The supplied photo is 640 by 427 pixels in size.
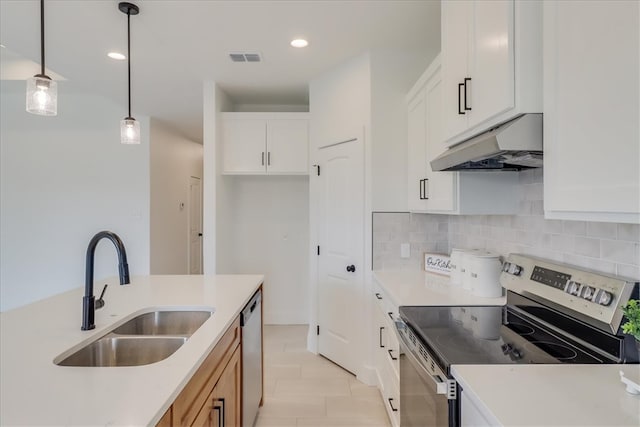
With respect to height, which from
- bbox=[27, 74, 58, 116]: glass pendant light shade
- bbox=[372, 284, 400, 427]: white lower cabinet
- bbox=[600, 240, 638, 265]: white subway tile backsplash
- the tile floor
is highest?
bbox=[27, 74, 58, 116]: glass pendant light shade

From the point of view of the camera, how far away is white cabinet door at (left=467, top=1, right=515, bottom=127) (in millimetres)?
1210

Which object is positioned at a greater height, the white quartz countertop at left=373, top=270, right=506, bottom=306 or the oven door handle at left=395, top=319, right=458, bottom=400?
the white quartz countertop at left=373, top=270, right=506, bottom=306

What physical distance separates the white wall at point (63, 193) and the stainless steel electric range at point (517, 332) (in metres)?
4.21

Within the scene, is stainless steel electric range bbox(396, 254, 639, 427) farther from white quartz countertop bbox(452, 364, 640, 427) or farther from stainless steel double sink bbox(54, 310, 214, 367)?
stainless steel double sink bbox(54, 310, 214, 367)

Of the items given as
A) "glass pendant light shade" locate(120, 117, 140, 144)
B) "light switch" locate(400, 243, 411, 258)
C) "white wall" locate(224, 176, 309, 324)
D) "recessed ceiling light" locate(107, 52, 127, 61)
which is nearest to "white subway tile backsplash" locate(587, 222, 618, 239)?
"light switch" locate(400, 243, 411, 258)

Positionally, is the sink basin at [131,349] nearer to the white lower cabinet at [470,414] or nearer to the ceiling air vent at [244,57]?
the white lower cabinet at [470,414]

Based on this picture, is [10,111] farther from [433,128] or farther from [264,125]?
[433,128]

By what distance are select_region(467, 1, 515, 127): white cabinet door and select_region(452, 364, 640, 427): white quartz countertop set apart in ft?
2.84

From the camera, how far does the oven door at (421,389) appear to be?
1111 millimetres

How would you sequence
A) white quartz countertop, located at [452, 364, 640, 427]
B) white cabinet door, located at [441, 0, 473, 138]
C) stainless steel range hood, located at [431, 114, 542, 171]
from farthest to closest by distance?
white cabinet door, located at [441, 0, 473, 138]
stainless steel range hood, located at [431, 114, 542, 171]
white quartz countertop, located at [452, 364, 640, 427]

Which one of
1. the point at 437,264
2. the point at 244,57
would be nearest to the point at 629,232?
the point at 437,264

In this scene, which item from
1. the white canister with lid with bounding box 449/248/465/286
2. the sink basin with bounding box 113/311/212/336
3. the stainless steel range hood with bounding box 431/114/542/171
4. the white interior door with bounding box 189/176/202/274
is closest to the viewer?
the stainless steel range hood with bounding box 431/114/542/171

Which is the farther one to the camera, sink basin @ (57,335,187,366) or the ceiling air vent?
the ceiling air vent

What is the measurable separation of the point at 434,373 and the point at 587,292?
0.61 m
